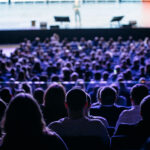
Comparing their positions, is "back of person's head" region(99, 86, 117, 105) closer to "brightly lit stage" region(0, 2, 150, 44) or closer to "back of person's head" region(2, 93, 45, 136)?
"back of person's head" region(2, 93, 45, 136)

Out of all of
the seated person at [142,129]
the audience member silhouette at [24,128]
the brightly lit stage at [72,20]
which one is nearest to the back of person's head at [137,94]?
the seated person at [142,129]

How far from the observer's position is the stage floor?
17452 mm

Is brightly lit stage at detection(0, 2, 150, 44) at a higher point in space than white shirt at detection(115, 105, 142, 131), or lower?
higher

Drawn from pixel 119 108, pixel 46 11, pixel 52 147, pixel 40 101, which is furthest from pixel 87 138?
pixel 46 11

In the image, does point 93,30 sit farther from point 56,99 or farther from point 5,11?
point 56,99

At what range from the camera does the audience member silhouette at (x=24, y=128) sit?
1.92 metres

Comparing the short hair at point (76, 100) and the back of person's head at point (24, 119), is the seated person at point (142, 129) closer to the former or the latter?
the short hair at point (76, 100)

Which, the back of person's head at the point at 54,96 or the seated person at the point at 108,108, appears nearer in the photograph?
the back of person's head at the point at 54,96

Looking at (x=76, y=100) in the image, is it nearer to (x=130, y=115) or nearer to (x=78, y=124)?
Answer: (x=78, y=124)

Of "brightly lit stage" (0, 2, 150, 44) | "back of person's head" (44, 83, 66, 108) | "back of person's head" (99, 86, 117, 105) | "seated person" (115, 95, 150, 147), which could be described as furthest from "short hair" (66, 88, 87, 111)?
"brightly lit stage" (0, 2, 150, 44)

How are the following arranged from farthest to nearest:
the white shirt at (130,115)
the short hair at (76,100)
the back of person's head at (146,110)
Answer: the white shirt at (130,115), the short hair at (76,100), the back of person's head at (146,110)

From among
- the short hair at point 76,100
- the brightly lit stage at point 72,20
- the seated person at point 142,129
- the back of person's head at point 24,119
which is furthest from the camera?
the brightly lit stage at point 72,20

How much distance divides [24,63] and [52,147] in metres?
7.75

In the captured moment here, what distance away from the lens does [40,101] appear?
467cm
